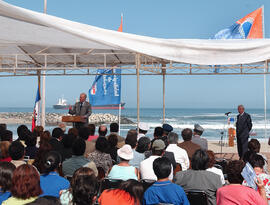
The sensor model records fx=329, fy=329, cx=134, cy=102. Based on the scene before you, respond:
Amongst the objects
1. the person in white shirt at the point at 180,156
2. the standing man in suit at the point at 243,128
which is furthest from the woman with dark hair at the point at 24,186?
the standing man in suit at the point at 243,128

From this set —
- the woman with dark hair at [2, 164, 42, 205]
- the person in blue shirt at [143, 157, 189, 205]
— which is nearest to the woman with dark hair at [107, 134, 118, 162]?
the person in blue shirt at [143, 157, 189, 205]

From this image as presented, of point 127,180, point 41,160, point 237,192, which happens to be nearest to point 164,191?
point 127,180

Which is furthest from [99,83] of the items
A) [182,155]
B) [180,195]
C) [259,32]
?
[180,195]

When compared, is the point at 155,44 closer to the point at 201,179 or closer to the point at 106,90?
the point at 201,179

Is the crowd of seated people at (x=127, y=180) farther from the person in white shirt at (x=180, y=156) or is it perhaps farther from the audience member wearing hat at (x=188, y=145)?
the audience member wearing hat at (x=188, y=145)

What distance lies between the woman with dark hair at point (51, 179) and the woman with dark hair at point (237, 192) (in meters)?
1.37

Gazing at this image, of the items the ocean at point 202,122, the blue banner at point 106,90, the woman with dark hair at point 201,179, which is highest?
the blue banner at point 106,90

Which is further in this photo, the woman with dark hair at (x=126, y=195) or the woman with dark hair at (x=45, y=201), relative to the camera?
the woman with dark hair at (x=126, y=195)

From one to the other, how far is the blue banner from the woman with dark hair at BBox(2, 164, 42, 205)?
9.28 metres

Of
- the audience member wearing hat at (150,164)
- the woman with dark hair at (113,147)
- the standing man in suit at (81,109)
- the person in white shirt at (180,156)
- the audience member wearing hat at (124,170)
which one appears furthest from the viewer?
the standing man in suit at (81,109)

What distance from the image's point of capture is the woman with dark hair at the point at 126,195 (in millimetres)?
2479

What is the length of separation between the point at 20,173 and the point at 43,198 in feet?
1.01

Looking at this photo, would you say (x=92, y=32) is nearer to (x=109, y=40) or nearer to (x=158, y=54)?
(x=109, y=40)

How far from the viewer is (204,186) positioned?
125 inches
